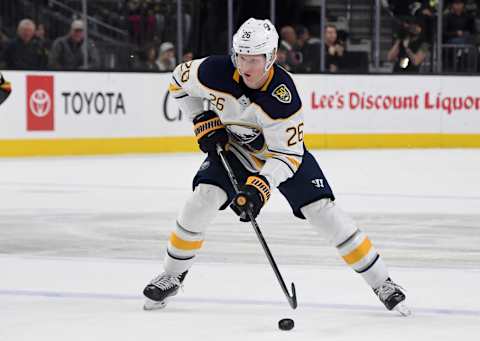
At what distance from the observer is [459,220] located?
25.8ft

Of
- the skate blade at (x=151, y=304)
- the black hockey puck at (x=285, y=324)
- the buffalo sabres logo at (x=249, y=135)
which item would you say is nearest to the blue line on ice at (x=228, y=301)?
the skate blade at (x=151, y=304)

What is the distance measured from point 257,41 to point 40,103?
8776mm

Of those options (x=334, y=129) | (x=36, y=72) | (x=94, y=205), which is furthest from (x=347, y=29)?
(x=94, y=205)

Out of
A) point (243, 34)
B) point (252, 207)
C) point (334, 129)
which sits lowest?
point (334, 129)

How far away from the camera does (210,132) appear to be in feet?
15.4

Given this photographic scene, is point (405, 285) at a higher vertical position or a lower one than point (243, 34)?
lower

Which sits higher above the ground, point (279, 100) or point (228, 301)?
point (279, 100)

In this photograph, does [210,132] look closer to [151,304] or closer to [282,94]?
[282,94]

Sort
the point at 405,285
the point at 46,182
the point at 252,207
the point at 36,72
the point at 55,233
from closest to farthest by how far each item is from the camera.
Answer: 1. the point at 252,207
2. the point at 405,285
3. the point at 55,233
4. the point at 46,182
5. the point at 36,72

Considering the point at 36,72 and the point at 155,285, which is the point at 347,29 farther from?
the point at 155,285

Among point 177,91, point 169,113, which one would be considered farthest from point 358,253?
point 169,113

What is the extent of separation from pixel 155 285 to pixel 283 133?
835 millimetres

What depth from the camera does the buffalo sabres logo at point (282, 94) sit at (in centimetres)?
448

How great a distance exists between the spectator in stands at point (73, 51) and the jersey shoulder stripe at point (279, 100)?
8.97 metres
